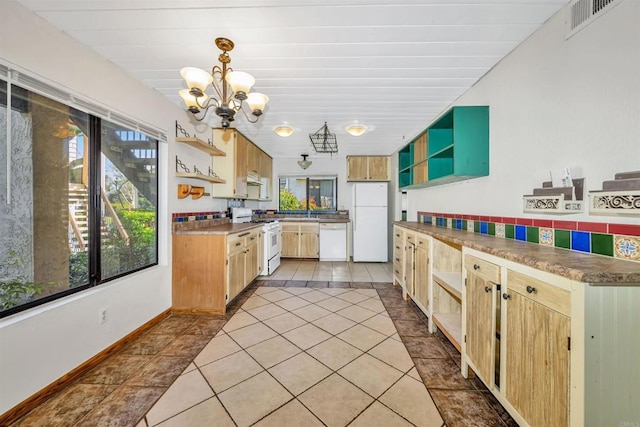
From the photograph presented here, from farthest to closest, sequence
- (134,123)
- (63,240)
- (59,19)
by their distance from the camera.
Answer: (134,123), (63,240), (59,19)

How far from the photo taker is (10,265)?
1.41 m

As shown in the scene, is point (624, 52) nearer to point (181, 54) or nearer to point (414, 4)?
point (414, 4)

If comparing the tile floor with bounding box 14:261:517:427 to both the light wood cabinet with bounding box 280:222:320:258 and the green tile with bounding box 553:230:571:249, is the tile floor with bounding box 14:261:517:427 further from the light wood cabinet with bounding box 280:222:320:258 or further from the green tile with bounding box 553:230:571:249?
the light wood cabinet with bounding box 280:222:320:258

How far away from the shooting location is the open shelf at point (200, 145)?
2.70 m

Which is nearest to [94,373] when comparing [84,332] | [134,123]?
[84,332]

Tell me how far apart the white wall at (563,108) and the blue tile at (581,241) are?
92 mm

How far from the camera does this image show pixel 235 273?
9.55ft

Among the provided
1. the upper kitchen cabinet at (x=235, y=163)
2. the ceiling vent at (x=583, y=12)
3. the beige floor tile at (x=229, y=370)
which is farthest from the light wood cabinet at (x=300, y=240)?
the ceiling vent at (x=583, y=12)

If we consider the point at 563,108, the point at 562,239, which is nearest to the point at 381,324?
the point at 562,239

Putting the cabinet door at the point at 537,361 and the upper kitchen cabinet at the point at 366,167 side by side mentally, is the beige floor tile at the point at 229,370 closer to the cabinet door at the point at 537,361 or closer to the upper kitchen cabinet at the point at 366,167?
the cabinet door at the point at 537,361

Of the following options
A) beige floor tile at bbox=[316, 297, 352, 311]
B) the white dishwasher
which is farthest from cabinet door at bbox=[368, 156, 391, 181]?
beige floor tile at bbox=[316, 297, 352, 311]

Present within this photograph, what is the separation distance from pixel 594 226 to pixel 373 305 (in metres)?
2.10

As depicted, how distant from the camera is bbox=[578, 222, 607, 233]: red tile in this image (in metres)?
1.20

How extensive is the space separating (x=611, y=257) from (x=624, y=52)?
973mm
